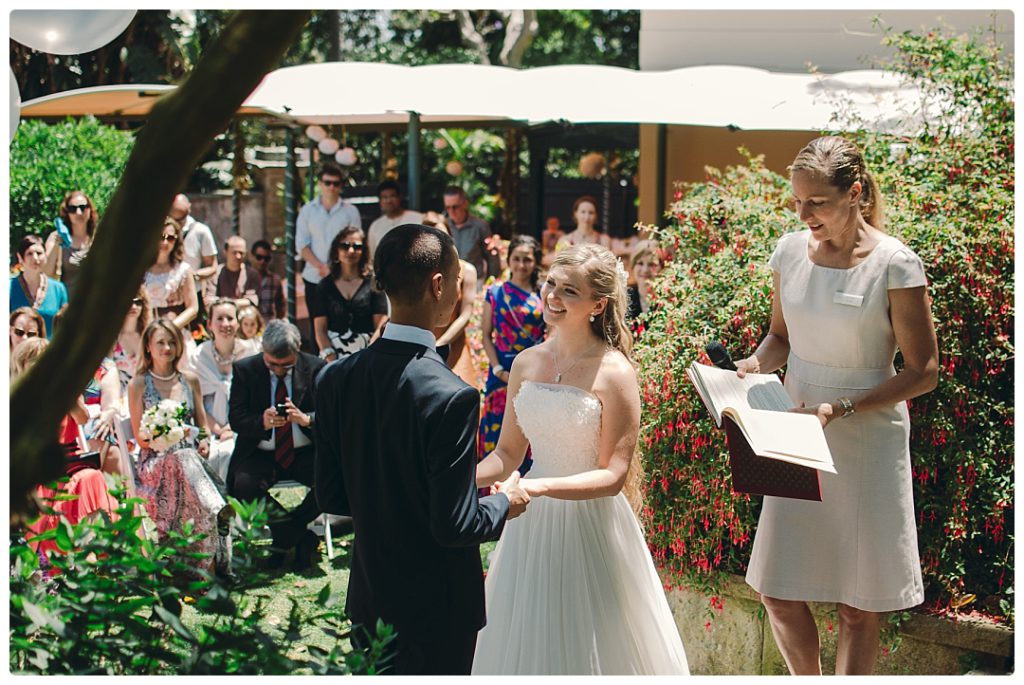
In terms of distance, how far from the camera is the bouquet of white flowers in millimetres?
5863

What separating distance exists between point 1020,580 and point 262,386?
422 centimetres

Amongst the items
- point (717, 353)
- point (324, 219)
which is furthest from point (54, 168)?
point (717, 353)

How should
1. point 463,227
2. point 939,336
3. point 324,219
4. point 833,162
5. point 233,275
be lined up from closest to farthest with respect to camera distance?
1. point 833,162
2. point 939,336
3. point 324,219
4. point 463,227
5. point 233,275

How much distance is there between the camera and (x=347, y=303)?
7.76 meters

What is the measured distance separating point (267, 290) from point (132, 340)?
4.86 meters

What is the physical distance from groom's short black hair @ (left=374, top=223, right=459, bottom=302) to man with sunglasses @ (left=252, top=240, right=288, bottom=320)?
9.35m

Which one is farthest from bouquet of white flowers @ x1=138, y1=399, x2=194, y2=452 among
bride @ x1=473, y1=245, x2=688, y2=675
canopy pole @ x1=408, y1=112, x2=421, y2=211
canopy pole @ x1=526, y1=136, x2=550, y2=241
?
canopy pole @ x1=526, y1=136, x2=550, y2=241

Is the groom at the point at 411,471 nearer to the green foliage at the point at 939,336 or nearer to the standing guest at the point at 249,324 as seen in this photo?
the green foliage at the point at 939,336

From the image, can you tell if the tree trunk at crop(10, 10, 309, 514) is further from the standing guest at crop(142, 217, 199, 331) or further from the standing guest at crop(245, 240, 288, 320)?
the standing guest at crop(245, 240, 288, 320)

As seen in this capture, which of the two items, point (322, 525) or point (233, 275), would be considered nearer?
point (322, 525)

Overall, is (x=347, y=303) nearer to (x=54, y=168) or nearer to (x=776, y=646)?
(x=776, y=646)

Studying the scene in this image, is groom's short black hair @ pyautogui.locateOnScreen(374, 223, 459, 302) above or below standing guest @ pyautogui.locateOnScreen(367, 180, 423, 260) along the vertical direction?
above

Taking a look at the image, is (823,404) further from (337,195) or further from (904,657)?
(337,195)
